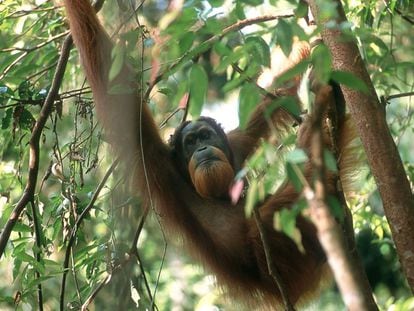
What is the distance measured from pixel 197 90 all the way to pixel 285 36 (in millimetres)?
275

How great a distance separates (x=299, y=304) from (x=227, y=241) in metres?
0.64

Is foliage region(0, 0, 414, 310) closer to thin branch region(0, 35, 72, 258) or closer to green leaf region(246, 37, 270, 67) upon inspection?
green leaf region(246, 37, 270, 67)

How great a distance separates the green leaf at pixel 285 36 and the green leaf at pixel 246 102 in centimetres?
15

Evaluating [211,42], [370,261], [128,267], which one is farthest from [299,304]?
[370,261]

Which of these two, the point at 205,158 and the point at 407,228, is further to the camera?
the point at 205,158

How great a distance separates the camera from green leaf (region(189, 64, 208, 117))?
208 centimetres

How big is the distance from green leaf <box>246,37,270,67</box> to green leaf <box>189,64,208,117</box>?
20 cm

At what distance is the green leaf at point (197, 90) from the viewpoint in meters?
2.08

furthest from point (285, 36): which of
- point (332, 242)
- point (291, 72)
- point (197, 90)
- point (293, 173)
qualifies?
point (332, 242)

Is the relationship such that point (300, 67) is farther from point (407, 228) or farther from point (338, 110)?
point (338, 110)

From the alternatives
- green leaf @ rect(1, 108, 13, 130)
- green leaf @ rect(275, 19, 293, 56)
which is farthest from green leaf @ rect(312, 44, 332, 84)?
green leaf @ rect(1, 108, 13, 130)

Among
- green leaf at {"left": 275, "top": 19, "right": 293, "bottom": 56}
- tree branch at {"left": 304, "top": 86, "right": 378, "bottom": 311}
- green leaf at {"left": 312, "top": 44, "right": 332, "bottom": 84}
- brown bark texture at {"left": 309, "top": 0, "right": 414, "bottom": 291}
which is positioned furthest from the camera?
brown bark texture at {"left": 309, "top": 0, "right": 414, "bottom": 291}

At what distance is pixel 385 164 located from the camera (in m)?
2.90

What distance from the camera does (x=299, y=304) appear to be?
4.77 metres
